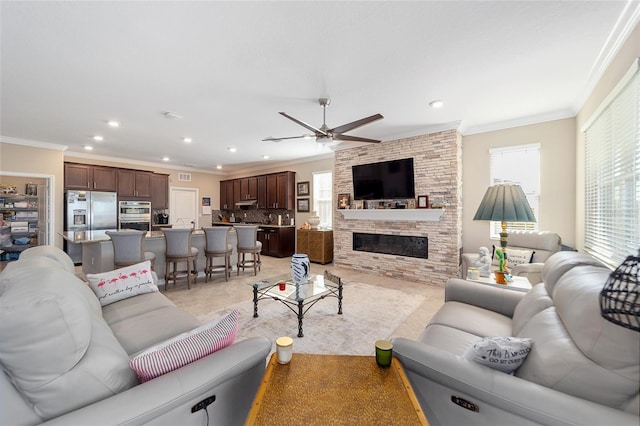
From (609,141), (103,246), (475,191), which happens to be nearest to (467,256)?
(475,191)

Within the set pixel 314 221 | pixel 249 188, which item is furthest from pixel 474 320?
pixel 249 188

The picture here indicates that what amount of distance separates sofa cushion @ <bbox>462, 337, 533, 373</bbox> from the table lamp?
4.70ft

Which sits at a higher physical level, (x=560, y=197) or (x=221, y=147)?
(x=221, y=147)

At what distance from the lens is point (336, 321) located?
2971 millimetres

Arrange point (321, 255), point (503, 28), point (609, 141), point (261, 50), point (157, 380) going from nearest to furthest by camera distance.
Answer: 1. point (157, 380)
2. point (503, 28)
3. point (261, 50)
4. point (609, 141)
5. point (321, 255)

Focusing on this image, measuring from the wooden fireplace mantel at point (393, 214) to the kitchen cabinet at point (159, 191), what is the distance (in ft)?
16.5

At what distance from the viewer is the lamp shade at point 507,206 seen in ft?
7.60

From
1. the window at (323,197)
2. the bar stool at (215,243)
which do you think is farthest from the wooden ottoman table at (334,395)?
the window at (323,197)

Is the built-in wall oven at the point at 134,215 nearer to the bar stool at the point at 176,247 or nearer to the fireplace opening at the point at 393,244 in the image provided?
the bar stool at the point at 176,247

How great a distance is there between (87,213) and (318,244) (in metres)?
5.17

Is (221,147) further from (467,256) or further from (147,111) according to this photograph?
(467,256)

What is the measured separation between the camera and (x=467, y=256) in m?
3.90

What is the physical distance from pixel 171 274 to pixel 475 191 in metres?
5.21

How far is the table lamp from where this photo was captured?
7.60ft
